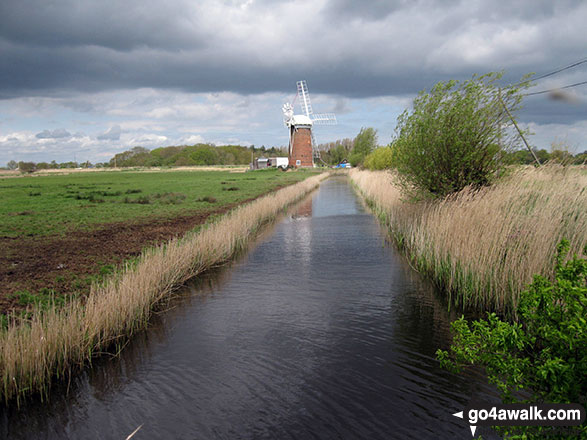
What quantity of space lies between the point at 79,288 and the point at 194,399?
5011 millimetres

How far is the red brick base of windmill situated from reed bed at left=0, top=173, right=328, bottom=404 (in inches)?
3018

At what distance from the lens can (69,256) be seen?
39.0 feet

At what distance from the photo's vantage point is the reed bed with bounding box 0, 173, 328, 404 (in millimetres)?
5352

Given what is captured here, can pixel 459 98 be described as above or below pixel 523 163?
above

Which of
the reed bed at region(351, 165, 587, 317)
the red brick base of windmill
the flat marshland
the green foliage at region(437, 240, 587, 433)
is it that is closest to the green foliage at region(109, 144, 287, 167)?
the red brick base of windmill

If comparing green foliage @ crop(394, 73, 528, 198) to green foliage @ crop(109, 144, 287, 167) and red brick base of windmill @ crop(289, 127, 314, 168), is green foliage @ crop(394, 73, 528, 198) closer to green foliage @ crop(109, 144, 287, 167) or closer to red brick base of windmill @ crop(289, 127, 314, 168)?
A: red brick base of windmill @ crop(289, 127, 314, 168)

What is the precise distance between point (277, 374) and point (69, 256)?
8.75m

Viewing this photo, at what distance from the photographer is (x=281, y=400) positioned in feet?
17.6

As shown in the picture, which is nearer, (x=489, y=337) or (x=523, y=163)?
(x=489, y=337)

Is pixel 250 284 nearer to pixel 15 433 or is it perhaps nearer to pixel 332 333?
pixel 332 333

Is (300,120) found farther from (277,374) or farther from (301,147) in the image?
(277,374)

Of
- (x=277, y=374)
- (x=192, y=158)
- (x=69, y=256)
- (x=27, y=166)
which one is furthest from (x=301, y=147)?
(x=27, y=166)

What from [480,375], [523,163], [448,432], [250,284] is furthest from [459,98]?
[448,432]

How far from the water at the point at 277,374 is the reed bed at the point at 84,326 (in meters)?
0.32
